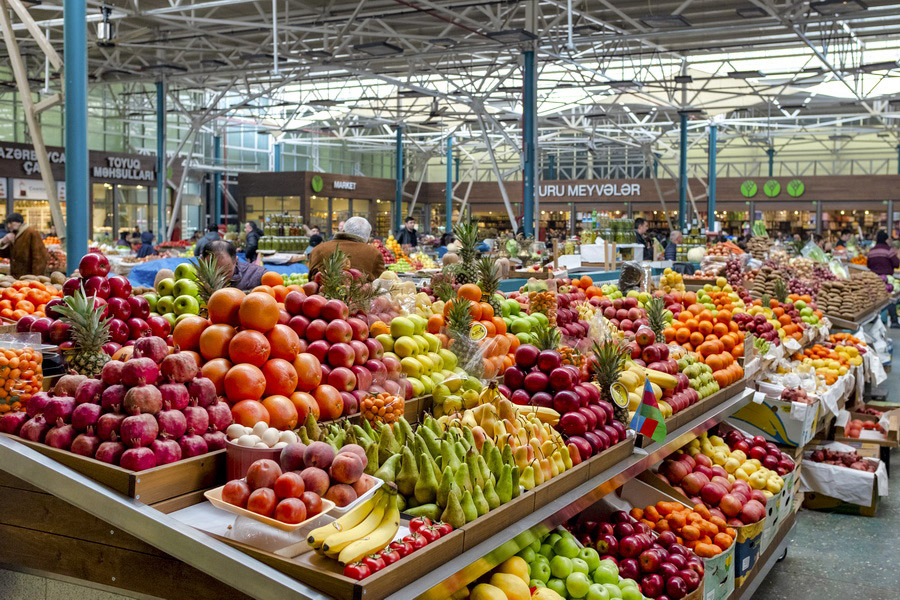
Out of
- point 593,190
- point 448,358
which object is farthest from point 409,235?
point 593,190

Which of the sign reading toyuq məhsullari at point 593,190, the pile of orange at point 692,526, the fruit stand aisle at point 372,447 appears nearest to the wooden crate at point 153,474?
the fruit stand aisle at point 372,447

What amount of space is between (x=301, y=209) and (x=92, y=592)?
26.4 m

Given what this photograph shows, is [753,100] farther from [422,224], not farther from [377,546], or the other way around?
[377,546]

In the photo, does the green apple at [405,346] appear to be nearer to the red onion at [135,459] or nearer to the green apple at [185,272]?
the green apple at [185,272]

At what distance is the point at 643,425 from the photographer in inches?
149

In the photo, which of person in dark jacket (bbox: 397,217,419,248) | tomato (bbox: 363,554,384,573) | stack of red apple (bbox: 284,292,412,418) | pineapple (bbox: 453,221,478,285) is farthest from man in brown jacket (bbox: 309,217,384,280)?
person in dark jacket (bbox: 397,217,419,248)

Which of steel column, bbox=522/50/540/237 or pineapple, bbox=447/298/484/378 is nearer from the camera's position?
pineapple, bbox=447/298/484/378

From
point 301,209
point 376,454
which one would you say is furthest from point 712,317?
point 301,209

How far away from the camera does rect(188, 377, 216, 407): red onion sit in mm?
2518

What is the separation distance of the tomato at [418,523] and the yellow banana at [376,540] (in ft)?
0.13

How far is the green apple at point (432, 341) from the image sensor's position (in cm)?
369

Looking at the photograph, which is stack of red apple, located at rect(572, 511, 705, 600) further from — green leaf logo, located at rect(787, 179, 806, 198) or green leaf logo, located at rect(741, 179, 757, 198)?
green leaf logo, located at rect(741, 179, 757, 198)

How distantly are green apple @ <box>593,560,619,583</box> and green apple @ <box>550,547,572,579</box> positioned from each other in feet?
0.51

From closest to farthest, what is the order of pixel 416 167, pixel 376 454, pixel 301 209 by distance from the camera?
pixel 376 454 < pixel 301 209 < pixel 416 167
